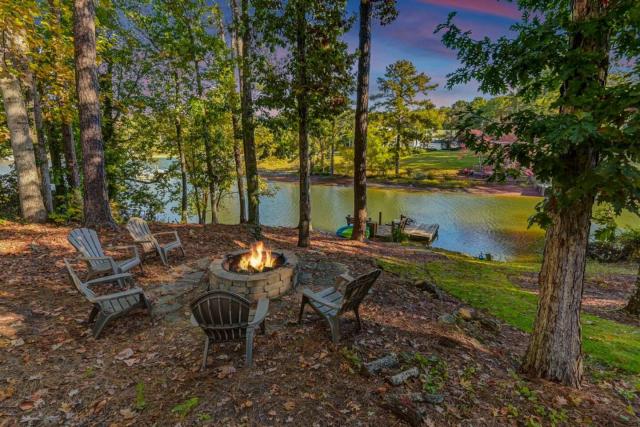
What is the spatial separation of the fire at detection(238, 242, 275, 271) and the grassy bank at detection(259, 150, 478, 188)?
68.6 feet

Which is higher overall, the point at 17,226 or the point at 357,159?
the point at 357,159

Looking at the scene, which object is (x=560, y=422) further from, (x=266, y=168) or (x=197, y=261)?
(x=266, y=168)

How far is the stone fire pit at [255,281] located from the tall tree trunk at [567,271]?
357cm

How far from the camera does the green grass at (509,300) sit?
180 inches

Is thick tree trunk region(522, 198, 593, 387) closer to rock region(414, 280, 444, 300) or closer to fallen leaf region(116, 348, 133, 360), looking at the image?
rock region(414, 280, 444, 300)

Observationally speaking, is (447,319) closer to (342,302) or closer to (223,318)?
(342,302)

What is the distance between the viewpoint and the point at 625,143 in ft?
7.68

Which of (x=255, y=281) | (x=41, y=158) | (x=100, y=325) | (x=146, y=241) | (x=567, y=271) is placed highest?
(x=41, y=158)

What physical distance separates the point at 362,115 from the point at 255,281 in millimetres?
6828

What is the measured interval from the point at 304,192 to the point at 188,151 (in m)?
10.8

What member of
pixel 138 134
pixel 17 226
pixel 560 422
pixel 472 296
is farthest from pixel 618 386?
pixel 138 134

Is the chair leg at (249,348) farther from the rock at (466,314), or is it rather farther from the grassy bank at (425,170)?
the grassy bank at (425,170)

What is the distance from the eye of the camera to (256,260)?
5.60 meters

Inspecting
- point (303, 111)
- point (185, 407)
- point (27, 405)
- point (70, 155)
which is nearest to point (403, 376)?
point (185, 407)
